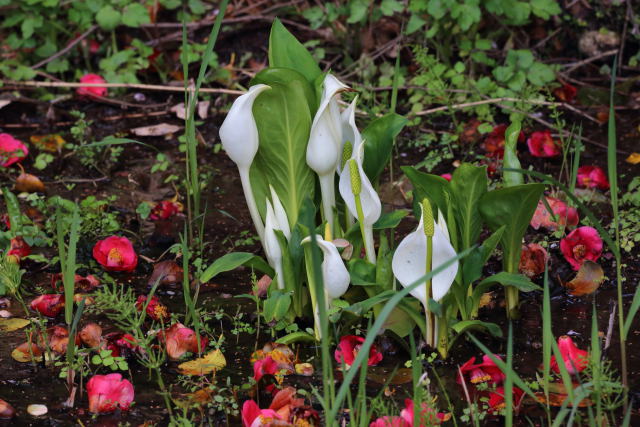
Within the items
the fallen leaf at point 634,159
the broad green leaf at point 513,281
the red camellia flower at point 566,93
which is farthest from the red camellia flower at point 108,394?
the red camellia flower at point 566,93

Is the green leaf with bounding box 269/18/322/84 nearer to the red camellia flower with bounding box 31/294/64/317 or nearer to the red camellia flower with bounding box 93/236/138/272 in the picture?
the red camellia flower with bounding box 93/236/138/272

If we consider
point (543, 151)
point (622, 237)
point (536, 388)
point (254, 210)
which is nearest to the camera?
point (536, 388)

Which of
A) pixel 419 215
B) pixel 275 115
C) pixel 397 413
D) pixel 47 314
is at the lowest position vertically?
pixel 397 413

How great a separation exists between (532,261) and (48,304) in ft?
3.98

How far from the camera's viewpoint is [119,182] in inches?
121

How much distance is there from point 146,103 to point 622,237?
6.82ft

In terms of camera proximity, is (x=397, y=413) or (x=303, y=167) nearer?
(x=397, y=413)

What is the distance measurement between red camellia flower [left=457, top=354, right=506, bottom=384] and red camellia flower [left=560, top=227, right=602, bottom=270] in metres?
0.53

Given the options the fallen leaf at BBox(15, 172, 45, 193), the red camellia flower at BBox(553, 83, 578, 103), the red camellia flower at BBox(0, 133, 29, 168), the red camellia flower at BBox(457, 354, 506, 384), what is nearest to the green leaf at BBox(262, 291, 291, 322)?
the red camellia flower at BBox(457, 354, 506, 384)

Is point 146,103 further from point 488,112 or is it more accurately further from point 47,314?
point 47,314

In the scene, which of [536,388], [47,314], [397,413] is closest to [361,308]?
[397,413]

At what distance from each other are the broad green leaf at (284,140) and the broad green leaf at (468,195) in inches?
14.2

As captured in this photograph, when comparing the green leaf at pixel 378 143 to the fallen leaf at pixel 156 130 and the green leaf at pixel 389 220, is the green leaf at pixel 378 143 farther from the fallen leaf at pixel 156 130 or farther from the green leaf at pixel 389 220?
the fallen leaf at pixel 156 130

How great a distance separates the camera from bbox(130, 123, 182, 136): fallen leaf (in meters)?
3.42
